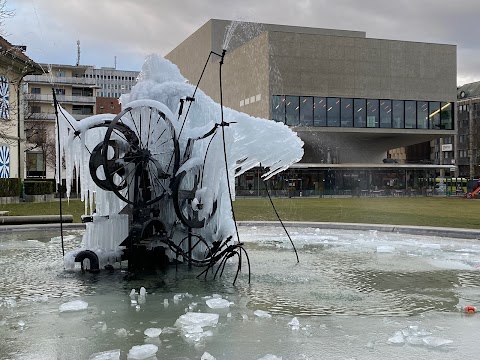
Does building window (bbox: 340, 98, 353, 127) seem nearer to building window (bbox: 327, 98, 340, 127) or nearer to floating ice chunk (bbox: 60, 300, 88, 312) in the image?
building window (bbox: 327, 98, 340, 127)

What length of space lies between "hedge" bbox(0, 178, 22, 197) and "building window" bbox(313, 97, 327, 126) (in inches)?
1431

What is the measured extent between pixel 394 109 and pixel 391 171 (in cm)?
794

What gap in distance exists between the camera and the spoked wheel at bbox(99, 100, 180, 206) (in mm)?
11727

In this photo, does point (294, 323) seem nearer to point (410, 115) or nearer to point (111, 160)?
point (111, 160)

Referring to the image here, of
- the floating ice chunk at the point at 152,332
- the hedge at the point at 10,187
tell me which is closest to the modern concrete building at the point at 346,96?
the hedge at the point at 10,187

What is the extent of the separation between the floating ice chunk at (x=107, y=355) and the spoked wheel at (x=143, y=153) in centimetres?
525

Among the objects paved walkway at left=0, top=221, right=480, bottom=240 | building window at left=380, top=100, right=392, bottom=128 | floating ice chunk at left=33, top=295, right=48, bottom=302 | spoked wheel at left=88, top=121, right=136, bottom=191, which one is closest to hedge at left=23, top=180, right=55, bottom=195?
paved walkway at left=0, top=221, right=480, bottom=240

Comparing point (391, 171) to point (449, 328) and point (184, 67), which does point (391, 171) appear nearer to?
point (184, 67)

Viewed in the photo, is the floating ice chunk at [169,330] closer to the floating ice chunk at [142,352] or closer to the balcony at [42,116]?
the floating ice chunk at [142,352]

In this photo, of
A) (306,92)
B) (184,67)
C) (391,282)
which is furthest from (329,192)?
(391,282)

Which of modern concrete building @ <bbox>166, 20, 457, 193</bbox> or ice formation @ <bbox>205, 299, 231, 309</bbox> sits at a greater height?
modern concrete building @ <bbox>166, 20, 457, 193</bbox>

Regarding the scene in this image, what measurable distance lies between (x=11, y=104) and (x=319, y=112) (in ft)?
119

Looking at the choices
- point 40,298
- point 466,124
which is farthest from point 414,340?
point 466,124

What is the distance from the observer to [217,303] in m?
8.69
